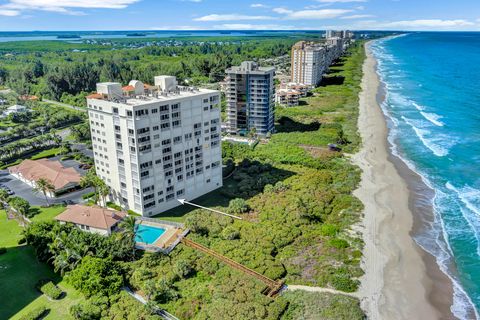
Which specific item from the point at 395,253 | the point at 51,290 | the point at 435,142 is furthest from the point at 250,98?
the point at 51,290

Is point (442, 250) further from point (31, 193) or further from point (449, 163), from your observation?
point (31, 193)

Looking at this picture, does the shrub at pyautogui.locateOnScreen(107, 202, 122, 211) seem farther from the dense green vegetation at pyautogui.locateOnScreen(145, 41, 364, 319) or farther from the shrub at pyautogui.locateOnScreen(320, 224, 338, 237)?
the shrub at pyautogui.locateOnScreen(320, 224, 338, 237)

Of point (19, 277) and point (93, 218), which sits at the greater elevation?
point (93, 218)

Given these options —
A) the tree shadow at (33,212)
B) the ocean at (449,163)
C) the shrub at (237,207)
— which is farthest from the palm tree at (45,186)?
the ocean at (449,163)

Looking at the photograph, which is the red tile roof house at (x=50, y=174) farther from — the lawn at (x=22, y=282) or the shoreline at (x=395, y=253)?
the shoreline at (x=395, y=253)

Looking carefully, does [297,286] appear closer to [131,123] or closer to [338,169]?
[131,123]
